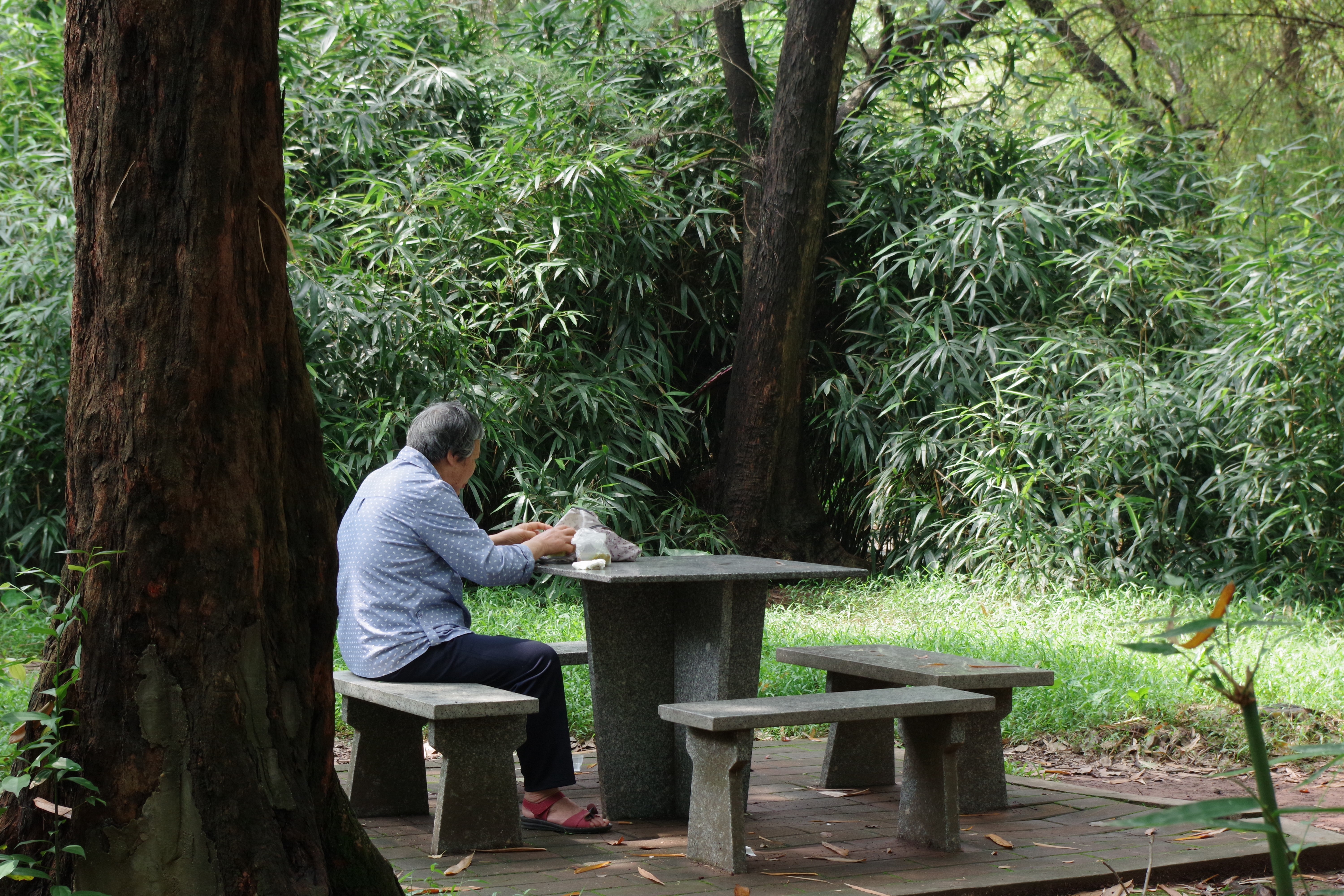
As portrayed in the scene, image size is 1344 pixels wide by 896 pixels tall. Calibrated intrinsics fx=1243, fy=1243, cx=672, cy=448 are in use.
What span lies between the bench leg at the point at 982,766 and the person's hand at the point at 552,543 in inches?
58.2

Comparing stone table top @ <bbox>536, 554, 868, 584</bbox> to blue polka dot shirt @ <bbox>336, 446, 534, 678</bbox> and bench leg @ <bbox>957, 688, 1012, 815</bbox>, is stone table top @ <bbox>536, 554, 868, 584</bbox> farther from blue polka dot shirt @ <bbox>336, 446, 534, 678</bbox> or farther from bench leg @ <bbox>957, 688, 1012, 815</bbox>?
bench leg @ <bbox>957, 688, 1012, 815</bbox>

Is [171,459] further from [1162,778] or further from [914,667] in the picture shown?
[1162,778]

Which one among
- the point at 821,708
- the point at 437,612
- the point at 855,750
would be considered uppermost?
the point at 437,612

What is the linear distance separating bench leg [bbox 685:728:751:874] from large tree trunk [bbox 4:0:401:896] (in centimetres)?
135

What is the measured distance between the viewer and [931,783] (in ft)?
12.4

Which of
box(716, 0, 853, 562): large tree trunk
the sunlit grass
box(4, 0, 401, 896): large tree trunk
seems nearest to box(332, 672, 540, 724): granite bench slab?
box(4, 0, 401, 896): large tree trunk

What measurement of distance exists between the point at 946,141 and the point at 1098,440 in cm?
258

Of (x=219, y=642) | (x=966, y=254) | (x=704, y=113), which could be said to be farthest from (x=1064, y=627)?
(x=219, y=642)

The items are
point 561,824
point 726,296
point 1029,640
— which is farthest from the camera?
point 726,296

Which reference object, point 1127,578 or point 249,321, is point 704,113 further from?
point 249,321

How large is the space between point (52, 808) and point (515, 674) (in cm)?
175

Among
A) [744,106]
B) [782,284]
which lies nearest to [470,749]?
[782,284]

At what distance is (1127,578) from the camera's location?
7734mm

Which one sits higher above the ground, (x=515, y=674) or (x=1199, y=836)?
(x=515, y=674)
